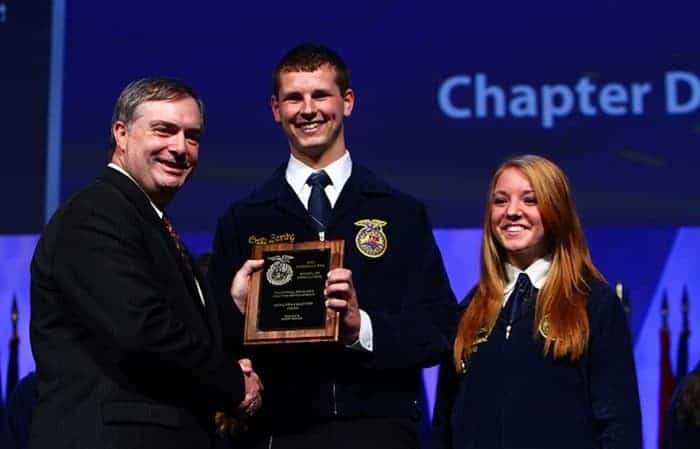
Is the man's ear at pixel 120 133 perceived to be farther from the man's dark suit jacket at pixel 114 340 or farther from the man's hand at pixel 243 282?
the man's hand at pixel 243 282

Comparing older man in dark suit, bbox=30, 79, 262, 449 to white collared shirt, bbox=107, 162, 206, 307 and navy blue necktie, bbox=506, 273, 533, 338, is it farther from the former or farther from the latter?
navy blue necktie, bbox=506, 273, 533, 338

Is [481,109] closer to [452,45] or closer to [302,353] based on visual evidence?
[452,45]

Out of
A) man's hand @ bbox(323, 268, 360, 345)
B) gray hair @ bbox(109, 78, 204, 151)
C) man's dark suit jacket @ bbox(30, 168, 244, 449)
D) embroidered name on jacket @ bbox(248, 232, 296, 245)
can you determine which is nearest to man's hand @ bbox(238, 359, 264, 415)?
man's dark suit jacket @ bbox(30, 168, 244, 449)

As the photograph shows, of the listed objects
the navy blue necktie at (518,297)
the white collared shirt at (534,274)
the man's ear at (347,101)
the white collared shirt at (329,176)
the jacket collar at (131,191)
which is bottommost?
the navy blue necktie at (518,297)

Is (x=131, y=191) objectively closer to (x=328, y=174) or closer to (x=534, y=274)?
(x=328, y=174)

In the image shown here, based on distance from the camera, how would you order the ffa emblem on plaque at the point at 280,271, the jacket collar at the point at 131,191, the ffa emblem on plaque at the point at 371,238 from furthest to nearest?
1. the ffa emblem on plaque at the point at 371,238
2. the ffa emblem on plaque at the point at 280,271
3. the jacket collar at the point at 131,191

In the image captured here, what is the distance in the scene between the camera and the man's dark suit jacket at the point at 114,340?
301 cm

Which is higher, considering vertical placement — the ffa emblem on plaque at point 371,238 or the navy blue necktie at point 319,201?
the navy blue necktie at point 319,201

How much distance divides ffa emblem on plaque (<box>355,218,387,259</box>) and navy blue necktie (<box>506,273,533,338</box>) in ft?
1.36

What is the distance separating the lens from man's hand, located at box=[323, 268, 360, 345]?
11.0ft

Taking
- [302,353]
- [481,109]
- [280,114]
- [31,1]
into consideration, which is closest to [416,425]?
[302,353]

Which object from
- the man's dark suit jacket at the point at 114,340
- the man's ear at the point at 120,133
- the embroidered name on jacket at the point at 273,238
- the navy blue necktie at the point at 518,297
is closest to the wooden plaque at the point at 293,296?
the embroidered name on jacket at the point at 273,238

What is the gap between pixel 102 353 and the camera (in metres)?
3.06

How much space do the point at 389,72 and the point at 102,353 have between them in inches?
117
